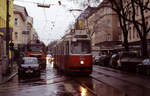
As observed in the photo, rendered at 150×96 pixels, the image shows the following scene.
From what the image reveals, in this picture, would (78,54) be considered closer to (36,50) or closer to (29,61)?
(29,61)

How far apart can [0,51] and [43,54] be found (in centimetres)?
872

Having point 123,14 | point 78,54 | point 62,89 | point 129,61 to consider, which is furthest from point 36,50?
point 62,89

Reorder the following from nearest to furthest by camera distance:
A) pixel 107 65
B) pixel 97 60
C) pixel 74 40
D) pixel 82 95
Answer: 1. pixel 82 95
2. pixel 74 40
3. pixel 107 65
4. pixel 97 60

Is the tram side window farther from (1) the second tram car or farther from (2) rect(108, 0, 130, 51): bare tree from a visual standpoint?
(1) the second tram car

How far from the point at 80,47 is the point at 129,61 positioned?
30.4 feet

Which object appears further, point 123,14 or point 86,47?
point 123,14

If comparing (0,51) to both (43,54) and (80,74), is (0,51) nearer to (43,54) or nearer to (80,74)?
(43,54)

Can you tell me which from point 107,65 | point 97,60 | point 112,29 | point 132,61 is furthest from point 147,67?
point 112,29

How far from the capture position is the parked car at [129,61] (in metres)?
30.0

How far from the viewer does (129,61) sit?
30.8 m

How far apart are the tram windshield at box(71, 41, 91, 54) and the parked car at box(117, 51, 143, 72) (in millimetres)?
8101

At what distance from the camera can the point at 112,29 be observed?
73.6 m

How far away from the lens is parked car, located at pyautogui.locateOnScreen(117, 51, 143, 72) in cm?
2998

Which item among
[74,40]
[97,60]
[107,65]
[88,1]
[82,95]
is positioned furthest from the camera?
[97,60]
